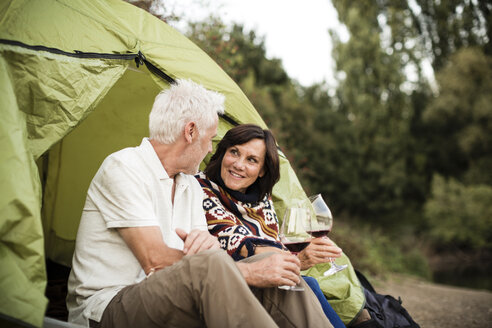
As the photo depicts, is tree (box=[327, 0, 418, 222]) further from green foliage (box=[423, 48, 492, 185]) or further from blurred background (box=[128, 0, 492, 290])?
green foliage (box=[423, 48, 492, 185])

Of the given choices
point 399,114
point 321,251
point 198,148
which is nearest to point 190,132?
point 198,148

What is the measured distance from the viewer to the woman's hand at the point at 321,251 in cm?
203

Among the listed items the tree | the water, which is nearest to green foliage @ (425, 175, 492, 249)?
the water

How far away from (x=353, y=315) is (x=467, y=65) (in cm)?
1542

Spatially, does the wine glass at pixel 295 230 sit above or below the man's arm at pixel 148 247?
above

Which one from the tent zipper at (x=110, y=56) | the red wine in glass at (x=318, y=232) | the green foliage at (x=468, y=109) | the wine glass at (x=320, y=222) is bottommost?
the red wine in glass at (x=318, y=232)

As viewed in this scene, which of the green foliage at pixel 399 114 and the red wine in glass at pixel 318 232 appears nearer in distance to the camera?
the red wine in glass at pixel 318 232

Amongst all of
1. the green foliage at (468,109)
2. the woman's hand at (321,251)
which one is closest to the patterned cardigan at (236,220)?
the woman's hand at (321,251)

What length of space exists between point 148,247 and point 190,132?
1.81 ft

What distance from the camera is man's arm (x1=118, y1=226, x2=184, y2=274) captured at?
5.18 ft

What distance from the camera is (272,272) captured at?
5.16 ft

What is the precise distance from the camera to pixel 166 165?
6.17ft

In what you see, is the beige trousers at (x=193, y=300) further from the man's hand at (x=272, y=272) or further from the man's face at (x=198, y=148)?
the man's face at (x=198, y=148)

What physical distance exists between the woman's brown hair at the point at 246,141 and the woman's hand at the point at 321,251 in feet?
1.78
